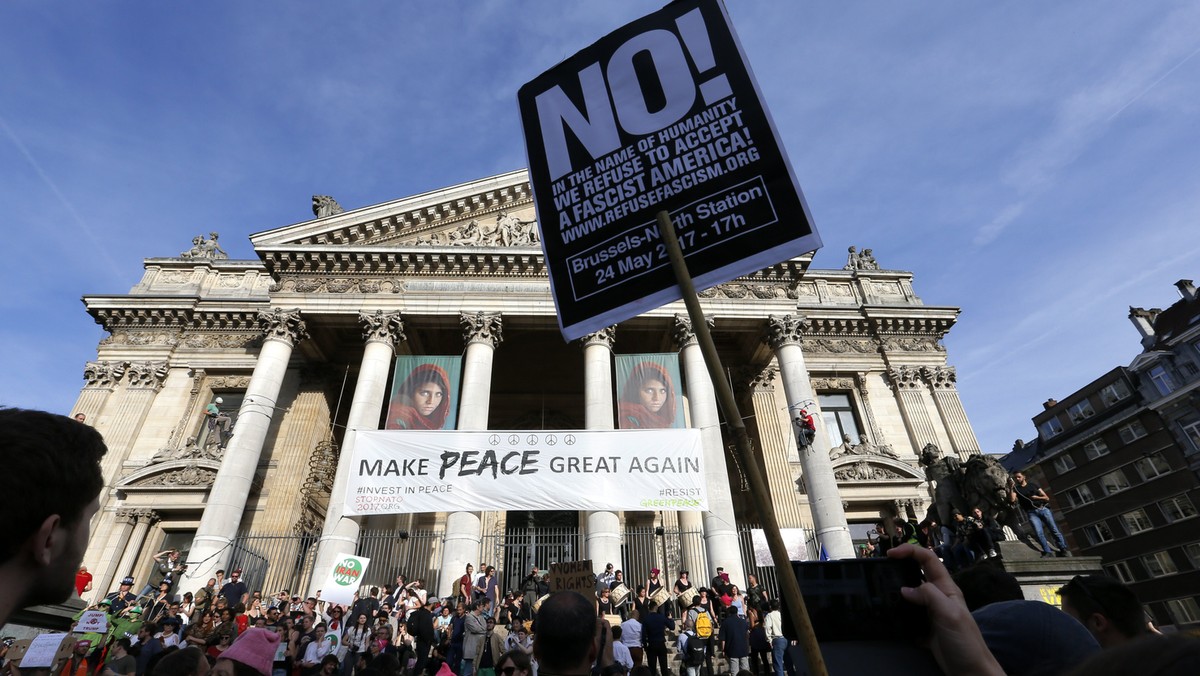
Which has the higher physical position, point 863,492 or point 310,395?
point 310,395

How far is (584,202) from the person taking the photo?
11.0ft

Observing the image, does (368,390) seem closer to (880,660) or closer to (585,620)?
(585,620)

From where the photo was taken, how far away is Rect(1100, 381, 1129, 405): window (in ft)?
133

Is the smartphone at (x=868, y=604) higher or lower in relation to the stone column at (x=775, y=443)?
lower

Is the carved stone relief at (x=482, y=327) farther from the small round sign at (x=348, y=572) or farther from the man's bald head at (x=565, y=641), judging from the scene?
the man's bald head at (x=565, y=641)

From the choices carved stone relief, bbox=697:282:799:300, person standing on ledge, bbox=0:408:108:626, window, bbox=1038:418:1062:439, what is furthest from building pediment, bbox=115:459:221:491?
window, bbox=1038:418:1062:439

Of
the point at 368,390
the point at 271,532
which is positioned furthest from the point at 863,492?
the point at 271,532

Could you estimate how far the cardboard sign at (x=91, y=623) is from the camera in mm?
8952

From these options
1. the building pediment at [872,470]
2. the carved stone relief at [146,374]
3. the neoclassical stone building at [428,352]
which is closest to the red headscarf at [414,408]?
the neoclassical stone building at [428,352]

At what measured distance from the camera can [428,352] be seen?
23281 millimetres

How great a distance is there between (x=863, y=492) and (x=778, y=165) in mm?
20917

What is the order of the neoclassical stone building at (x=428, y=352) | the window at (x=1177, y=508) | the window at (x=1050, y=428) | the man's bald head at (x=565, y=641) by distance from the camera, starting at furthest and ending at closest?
the window at (x=1050, y=428), the window at (x=1177, y=508), the neoclassical stone building at (x=428, y=352), the man's bald head at (x=565, y=641)

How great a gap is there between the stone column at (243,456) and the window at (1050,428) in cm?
5472

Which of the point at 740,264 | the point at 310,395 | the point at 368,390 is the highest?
the point at 310,395
